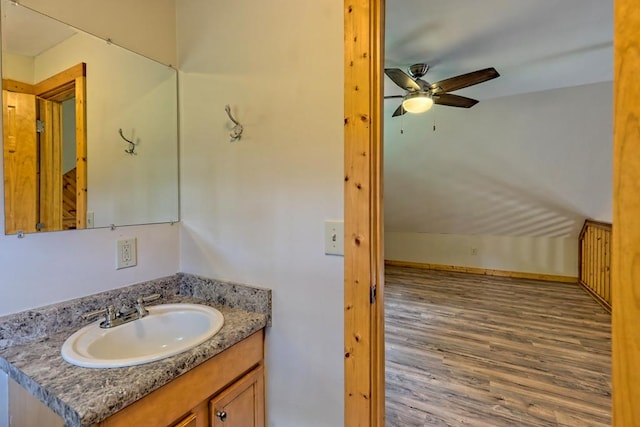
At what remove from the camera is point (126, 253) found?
1269 mm

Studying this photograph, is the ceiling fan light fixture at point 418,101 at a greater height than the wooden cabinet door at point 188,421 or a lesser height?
greater

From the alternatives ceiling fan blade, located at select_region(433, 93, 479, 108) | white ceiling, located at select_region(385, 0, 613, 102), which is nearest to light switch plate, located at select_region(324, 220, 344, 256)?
white ceiling, located at select_region(385, 0, 613, 102)

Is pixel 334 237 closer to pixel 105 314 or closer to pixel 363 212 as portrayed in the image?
pixel 363 212

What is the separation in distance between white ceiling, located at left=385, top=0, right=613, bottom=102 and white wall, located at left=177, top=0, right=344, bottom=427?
40.5 inches

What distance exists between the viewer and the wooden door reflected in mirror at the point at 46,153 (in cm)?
97

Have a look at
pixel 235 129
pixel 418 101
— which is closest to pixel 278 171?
pixel 235 129

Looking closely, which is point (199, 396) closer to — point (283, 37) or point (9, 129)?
point (9, 129)

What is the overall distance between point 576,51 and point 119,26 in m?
3.25

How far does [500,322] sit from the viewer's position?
10.1ft

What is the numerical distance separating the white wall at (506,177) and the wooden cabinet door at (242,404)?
3.34 meters

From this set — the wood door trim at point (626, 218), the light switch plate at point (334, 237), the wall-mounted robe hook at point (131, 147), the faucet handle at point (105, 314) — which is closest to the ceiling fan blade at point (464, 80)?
the wood door trim at point (626, 218)

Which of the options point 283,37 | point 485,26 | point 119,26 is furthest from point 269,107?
point 485,26

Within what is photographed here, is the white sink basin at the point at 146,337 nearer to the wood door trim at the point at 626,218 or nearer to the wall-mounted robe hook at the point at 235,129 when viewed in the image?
the wall-mounted robe hook at the point at 235,129

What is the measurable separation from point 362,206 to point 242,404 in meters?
A: 0.88
